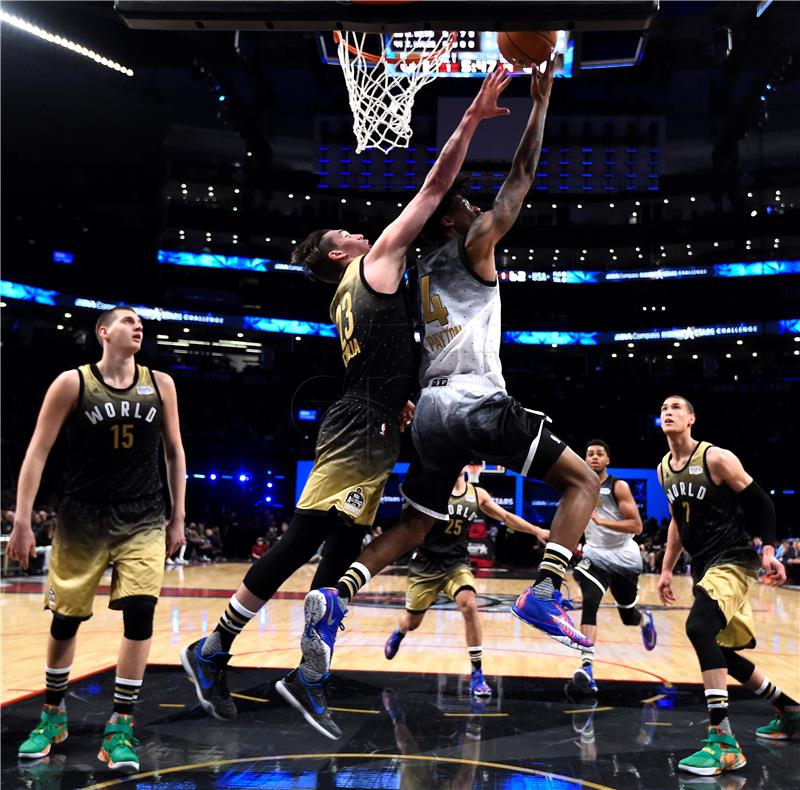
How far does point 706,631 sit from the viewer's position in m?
5.78

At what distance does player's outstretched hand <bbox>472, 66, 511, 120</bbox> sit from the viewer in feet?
12.8

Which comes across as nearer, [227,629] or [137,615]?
[227,629]

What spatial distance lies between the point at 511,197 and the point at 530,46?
795 millimetres

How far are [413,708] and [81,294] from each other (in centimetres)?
1795

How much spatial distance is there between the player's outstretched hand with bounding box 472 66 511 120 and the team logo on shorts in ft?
5.96

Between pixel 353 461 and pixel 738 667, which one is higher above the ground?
pixel 353 461

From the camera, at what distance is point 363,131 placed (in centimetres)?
500

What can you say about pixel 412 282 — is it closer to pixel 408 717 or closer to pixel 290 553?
pixel 290 553

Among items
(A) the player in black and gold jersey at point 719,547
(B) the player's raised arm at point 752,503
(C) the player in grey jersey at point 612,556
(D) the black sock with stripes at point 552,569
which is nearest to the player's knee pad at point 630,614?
(C) the player in grey jersey at point 612,556

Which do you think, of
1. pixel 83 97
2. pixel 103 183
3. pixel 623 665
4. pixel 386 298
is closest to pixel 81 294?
pixel 103 183

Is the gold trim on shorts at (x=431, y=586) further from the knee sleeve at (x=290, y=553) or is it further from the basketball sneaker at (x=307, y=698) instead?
the basketball sneaker at (x=307, y=698)

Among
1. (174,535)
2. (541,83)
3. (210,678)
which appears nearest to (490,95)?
(541,83)

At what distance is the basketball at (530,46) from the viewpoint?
13.1 ft

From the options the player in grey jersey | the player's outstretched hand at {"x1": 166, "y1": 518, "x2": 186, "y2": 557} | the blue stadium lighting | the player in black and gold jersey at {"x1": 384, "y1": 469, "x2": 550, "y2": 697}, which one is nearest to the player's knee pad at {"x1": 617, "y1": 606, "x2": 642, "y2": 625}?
the player in grey jersey
